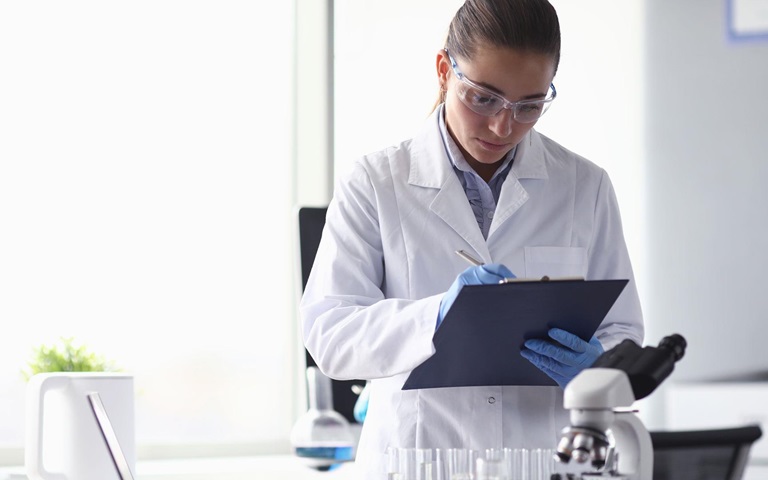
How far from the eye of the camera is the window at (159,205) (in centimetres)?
266

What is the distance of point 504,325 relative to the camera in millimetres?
1251

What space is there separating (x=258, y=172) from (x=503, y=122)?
63.0 inches

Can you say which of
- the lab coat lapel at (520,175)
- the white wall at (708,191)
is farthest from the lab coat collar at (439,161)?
the white wall at (708,191)

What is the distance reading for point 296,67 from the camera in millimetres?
3037

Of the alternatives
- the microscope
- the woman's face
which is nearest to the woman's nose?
the woman's face

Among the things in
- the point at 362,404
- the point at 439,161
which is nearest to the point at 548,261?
the point at 439,161

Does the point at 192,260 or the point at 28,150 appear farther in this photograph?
the point at 192,260

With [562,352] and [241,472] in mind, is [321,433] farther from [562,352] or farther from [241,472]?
[562,352]

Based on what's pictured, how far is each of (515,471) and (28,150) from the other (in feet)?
6.89

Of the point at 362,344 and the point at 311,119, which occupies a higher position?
the point at 311,119

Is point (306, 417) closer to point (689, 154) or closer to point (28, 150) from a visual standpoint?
point (28, 150)

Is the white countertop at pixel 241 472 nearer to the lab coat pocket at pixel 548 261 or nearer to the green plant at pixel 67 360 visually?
the green plant at pixel 67 360

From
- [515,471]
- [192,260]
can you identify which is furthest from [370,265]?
[192,260]

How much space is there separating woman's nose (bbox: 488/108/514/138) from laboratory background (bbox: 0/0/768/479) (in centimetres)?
121
